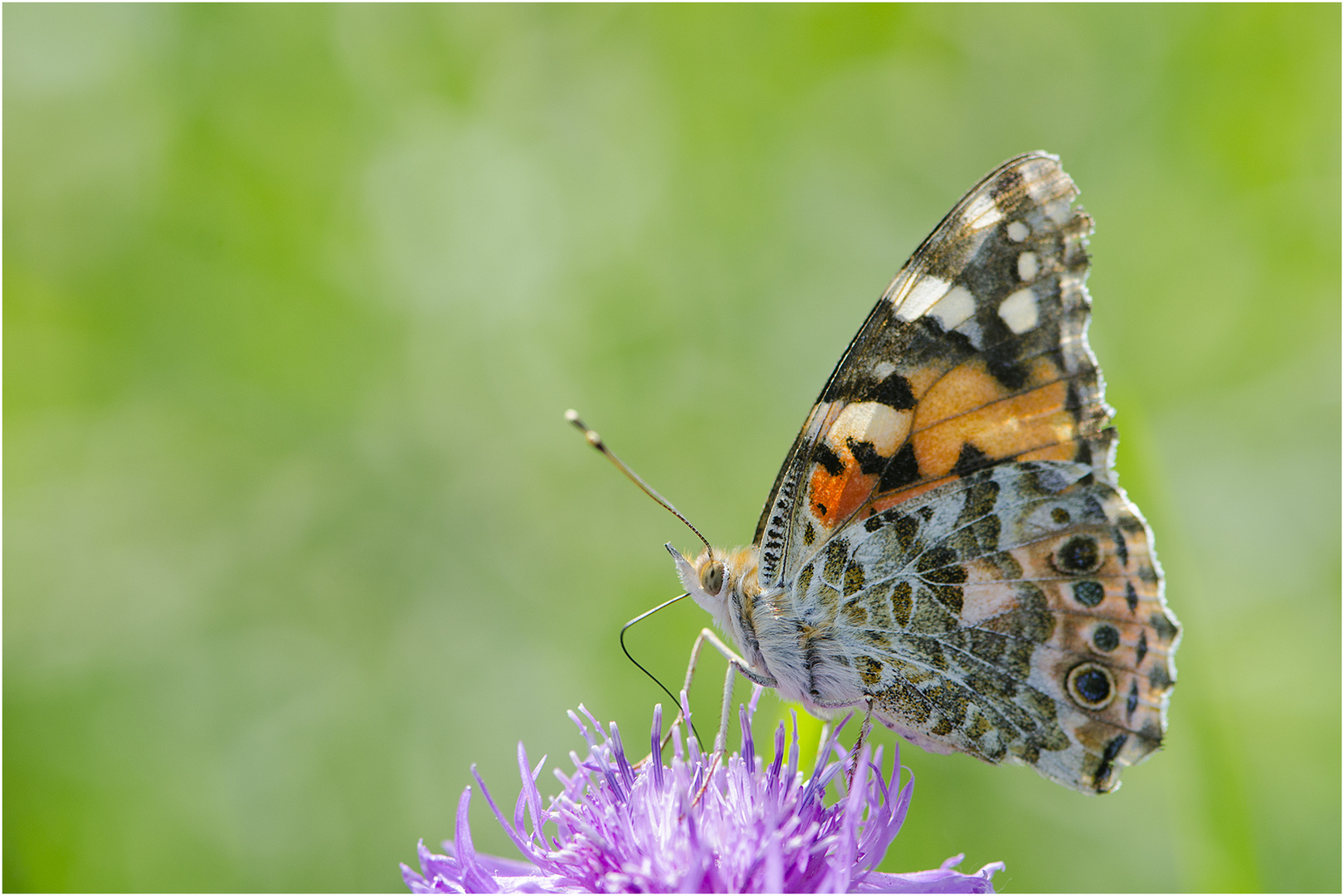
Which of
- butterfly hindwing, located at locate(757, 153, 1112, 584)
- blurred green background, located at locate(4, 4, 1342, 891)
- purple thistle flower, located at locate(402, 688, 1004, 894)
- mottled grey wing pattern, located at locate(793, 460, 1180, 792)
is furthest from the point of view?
blurred green background, located at locate(4, 4, 1342, 891)

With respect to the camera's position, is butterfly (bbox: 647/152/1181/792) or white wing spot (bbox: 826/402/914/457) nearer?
butterfly (bbox: 647/152/1181/792)

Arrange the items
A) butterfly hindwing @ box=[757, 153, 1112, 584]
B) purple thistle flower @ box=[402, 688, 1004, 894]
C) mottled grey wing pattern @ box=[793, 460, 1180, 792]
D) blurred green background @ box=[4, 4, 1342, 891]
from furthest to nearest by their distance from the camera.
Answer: blurred green background @ box=[4, 4, 1342, 891] < butterfly hindwing @ box=[757, 153, 1112, 584] < mottled grey wing pattern @ box=[793, 460, 1180, 792] < purple thistle flower @ box=[402, 688, 1004, 894]

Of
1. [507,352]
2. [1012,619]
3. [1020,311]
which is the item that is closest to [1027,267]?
[1020,311]

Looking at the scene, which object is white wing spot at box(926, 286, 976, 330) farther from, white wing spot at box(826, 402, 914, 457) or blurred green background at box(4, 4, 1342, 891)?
blurred green background at box(4, 4, 1342, 891)

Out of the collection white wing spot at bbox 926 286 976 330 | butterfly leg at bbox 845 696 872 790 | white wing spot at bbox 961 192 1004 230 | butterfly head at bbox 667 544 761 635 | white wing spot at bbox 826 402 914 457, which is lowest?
butterfly leg at bbox 845 696 872 790

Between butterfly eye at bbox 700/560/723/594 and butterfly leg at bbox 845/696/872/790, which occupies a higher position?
butterfly eye at bbox 700/560/723/594

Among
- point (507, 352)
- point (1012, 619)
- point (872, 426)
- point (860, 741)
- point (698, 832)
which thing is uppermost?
point (507, 352)

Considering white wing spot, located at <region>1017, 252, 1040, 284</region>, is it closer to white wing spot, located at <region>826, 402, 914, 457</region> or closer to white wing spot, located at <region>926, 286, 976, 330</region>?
white wing spot, located at <region>926, 286, 976, 330</region>

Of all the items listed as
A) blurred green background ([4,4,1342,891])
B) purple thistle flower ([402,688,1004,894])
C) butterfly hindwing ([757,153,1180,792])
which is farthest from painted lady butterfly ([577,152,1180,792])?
blurred green background ([4,4,1342,891])

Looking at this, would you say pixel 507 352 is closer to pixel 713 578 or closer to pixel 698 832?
pixel 713 578
